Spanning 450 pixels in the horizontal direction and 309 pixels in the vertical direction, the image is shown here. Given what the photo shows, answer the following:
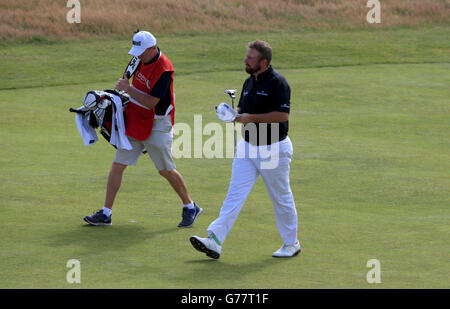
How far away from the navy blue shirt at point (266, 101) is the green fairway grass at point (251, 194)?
121 cm

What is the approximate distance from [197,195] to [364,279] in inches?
170

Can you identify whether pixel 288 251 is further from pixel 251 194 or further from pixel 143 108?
pixel 251 194

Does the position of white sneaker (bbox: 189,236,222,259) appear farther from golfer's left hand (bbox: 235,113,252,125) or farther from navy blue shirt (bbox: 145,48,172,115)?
navy blue shirt (bbox: 145,48,172,115)

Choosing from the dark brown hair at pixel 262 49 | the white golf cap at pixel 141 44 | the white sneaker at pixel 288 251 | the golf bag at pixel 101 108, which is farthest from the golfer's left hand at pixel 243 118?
the golf bag at pixel 101 108

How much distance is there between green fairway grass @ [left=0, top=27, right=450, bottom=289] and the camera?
26.1 feet

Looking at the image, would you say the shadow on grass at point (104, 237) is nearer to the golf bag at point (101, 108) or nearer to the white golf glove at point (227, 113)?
the golf bag at point (101, 108)

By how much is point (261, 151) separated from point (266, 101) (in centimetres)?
49

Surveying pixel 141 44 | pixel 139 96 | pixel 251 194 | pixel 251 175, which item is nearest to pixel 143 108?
pixel 139 96

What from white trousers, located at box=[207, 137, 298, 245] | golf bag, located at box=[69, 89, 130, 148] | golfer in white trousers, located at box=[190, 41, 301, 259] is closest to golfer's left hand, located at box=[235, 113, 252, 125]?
golfer in white trousers, located at box=[190, 41, 301, 259]

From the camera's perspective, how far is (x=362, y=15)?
36156 millimetres

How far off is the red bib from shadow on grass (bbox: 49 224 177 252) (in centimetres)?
105

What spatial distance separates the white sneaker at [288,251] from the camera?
334 inches

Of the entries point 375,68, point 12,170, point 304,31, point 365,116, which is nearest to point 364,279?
point 12,170

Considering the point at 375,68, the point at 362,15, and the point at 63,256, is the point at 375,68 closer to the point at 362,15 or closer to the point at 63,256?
the point at 362,15
